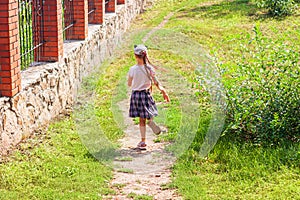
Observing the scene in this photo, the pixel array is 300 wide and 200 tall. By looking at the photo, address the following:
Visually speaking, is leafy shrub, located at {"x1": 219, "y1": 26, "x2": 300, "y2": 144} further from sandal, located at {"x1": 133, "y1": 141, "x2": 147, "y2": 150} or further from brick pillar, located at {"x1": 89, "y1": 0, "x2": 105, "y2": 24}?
brick pillar, located at {"x1": 89, "y1": 0, "x2": 105, "y2": 24}

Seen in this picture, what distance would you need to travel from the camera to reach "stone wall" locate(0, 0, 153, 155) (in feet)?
20.3

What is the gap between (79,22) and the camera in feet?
31.3

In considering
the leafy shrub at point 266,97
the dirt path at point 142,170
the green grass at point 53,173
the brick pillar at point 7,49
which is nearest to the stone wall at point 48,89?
the brick pillar at point 7,49

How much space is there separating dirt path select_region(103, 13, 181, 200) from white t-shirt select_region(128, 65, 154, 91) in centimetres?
78

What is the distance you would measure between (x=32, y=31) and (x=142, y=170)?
2.81 m

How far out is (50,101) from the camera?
7.45 metres

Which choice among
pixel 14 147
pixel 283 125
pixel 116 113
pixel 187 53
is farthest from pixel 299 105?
pixel 187 53

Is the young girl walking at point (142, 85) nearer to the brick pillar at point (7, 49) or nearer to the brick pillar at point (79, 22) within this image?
A: the brick pillar at point (7, 49)

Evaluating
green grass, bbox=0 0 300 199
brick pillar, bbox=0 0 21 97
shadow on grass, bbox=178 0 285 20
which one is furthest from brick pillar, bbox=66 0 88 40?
shadow on grass, bbox=178 0 285 20

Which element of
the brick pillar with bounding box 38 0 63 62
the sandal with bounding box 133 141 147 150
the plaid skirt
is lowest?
the sandal with bounding box 133 141 147 150

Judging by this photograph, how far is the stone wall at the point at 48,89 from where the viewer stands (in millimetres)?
6184

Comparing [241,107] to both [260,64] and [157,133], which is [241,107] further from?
[157,133]

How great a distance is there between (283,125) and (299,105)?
1.10 feet

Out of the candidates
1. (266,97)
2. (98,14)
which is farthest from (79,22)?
(266,97)
